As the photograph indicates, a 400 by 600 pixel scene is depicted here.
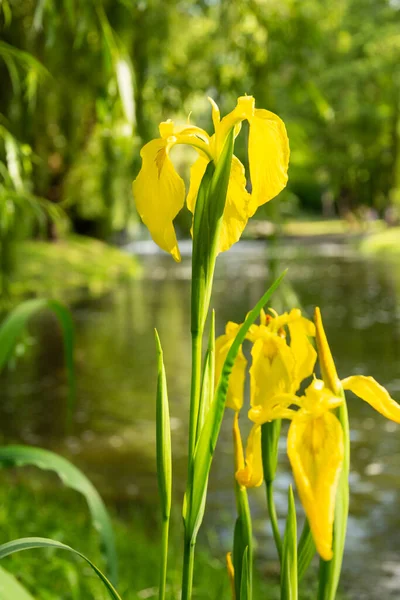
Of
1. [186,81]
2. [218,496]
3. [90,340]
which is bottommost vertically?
[218,496]

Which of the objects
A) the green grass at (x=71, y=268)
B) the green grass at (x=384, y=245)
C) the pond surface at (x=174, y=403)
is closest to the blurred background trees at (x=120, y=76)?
the pond surface at (x=174, y=403)

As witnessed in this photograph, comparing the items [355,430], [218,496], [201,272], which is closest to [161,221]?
[201,272]

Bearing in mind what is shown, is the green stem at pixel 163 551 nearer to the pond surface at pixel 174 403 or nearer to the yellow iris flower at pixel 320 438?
the yellow iris flower at pixel 320 438

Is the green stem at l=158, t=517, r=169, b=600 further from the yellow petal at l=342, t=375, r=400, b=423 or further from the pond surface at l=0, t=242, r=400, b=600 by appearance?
the pond surface at l=0, t=242, r=400, b=600

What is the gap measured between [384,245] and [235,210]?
24.0 m

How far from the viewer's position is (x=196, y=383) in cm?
61

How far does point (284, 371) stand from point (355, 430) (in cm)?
491

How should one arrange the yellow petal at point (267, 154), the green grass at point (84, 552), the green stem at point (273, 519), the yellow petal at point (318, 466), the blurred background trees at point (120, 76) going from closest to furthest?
the yellow petal at point (318, 466), the yellow petal at point (267, 154), the green stem at point (273, 519), the blurred background trees at point (120, 76), the green grass at point (84, 552)

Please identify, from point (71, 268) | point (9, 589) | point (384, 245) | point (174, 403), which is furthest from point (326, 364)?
point (384, 245)

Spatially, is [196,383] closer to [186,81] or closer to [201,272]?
[201,272]

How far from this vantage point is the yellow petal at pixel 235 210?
657 mm

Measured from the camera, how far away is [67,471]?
1.17 meters

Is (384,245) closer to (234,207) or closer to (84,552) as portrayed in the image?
(84,552)

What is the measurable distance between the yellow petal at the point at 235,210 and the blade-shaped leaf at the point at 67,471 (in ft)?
1.91
